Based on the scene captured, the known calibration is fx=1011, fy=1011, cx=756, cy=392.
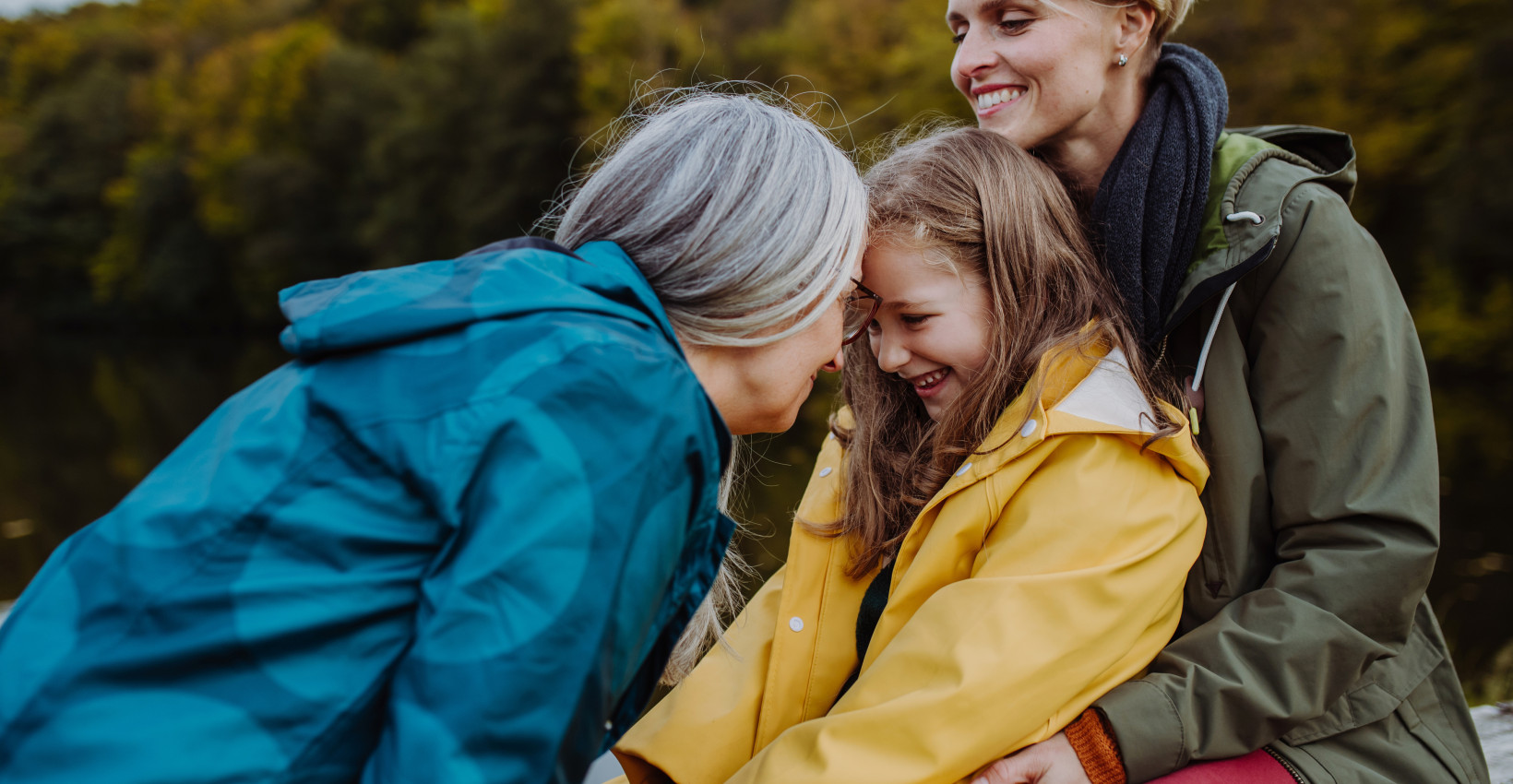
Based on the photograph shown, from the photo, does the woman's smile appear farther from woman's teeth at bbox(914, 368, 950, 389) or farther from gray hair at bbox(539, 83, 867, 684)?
gray hair at bbox(539, 83, 867, 684)

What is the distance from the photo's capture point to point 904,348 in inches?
98.8

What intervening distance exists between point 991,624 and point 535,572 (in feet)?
3.26

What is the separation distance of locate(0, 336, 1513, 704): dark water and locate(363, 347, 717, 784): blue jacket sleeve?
1833mm

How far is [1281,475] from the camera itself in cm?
216

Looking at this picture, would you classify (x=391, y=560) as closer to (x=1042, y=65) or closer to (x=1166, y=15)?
(x=1042, y=65)

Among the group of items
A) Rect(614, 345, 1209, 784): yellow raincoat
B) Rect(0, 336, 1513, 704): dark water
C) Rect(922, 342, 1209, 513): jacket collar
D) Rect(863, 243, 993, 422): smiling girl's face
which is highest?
Rect(863, 243, 993, 422): smiling girl's face

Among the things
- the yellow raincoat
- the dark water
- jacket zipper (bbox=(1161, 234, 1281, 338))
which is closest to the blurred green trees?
jacket zipper (bbox=(1161, 234, 1281, 338))

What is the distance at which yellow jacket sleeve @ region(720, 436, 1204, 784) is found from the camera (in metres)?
1.89

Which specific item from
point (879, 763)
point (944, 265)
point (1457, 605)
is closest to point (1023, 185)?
point (944, 265)

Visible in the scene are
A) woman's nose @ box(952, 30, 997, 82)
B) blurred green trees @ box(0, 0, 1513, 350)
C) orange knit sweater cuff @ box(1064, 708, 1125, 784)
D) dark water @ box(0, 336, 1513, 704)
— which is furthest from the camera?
blurred green trees @ box(0, 0, 1513, 350)

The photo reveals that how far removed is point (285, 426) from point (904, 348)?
1.51 m

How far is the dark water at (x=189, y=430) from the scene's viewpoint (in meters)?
8.33

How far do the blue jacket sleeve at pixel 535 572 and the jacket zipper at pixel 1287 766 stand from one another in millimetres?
1476

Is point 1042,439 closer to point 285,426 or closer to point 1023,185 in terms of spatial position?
point 1023,185
